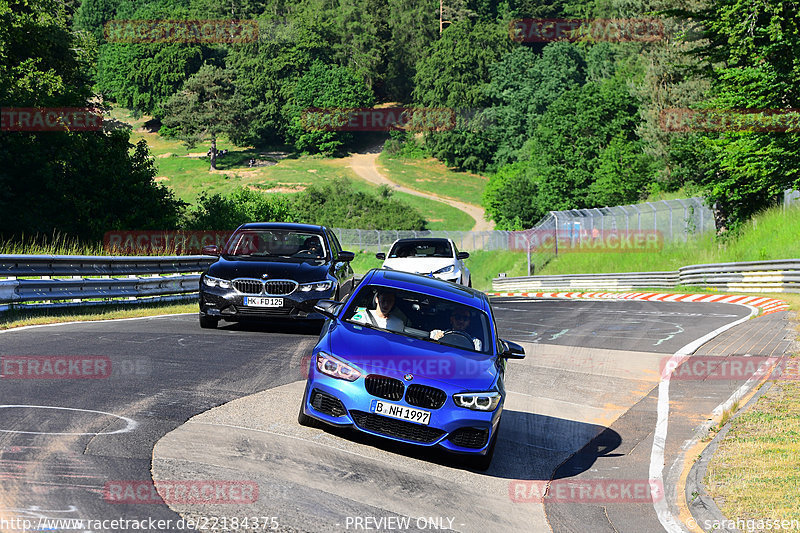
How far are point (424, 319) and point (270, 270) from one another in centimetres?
515

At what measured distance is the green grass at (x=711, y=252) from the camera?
32.4 metres

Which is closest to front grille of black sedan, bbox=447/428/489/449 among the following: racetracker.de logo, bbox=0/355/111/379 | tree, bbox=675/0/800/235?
racetracker.de logo, bbox=0/355/111/379

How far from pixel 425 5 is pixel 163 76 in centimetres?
4672

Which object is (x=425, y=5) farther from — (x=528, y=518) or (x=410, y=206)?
(x=528, y=518)

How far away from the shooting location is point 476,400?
737cm

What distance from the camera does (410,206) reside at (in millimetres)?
102750

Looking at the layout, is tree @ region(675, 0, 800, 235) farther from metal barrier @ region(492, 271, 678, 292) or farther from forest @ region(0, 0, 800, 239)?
metal barrier @ region(492, 271, 678, 292)

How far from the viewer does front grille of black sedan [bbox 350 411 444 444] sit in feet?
23.9

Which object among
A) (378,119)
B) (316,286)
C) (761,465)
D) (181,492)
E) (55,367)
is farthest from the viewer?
(378,119)

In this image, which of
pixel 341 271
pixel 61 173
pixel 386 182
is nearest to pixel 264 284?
pixel 341 271

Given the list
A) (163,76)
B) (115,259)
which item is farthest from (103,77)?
(115,259)

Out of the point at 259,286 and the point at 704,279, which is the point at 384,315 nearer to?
the point at 259,286

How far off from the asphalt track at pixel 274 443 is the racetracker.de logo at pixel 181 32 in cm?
14346

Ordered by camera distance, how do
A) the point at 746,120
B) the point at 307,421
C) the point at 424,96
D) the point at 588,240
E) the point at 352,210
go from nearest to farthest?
1. the point at 307,421
2. the point at 746,120
3. the point at 588,240
4. the point at 352,210
5. the point at 424,96
